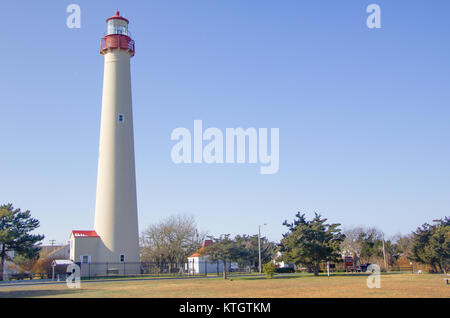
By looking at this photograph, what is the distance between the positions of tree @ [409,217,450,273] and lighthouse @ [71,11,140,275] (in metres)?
33.4

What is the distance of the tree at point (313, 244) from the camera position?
46719 millimetres

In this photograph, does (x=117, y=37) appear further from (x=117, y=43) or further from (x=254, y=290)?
(x=254, y=290)

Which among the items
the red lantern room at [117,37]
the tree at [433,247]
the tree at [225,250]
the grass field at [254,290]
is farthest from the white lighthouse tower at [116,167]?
the tree at [433,247]

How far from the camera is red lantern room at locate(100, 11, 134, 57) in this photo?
48459 millimetres

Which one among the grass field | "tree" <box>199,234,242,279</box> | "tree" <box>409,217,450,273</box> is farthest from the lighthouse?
"tree" <box>409,217,450,273</box>

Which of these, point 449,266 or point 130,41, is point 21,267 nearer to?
point 130,41

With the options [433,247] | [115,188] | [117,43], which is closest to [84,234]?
[115,188]

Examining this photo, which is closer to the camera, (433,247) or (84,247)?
(84,247)

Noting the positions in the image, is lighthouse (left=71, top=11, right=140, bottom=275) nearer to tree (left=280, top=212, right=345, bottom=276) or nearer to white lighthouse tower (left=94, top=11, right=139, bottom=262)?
white lighthouse tower (left=94, top=11, right=139, bottom=262)

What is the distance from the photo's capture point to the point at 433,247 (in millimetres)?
51500

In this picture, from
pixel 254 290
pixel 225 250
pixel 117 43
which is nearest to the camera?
pixel 254 290

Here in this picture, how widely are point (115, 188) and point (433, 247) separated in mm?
36469
